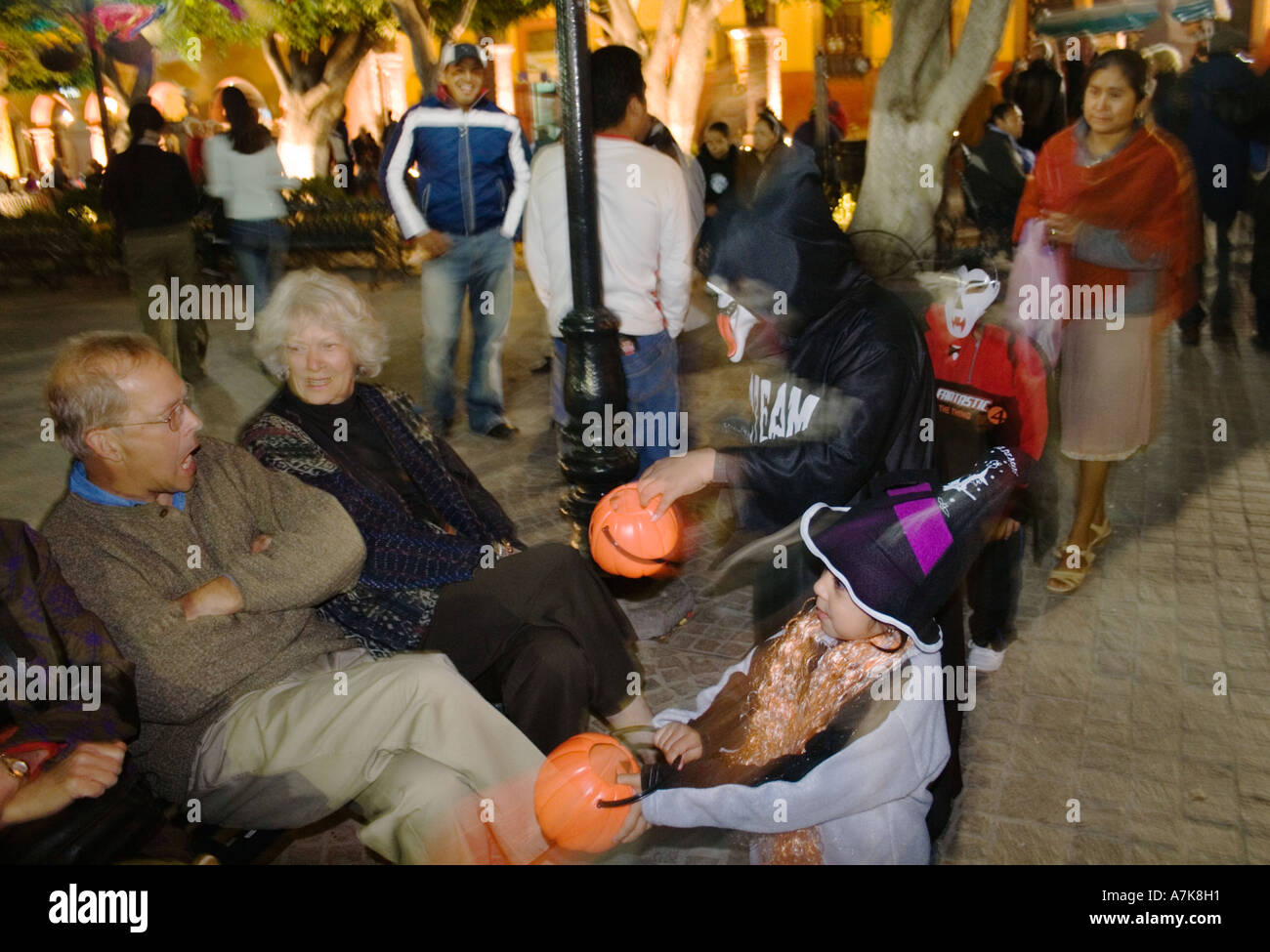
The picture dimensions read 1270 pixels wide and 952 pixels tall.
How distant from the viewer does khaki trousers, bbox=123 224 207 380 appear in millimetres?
7891

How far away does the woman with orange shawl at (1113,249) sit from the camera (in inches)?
169

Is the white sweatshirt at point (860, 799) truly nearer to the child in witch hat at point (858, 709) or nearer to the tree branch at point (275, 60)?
the child in witch hat at point (858, 709)

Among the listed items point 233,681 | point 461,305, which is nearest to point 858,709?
point 233,681

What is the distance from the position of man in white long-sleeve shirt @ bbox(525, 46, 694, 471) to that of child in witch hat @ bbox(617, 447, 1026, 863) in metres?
2.01

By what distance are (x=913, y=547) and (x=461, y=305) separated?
492cm

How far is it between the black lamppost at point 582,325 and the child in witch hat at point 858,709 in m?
1.60

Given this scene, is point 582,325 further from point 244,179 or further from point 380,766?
point 244,179

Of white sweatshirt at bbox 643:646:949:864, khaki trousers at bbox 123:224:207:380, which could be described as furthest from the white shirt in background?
khaki trousers at bbox 123:224:207:380

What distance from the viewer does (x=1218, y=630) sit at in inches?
173

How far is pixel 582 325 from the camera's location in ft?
13.4

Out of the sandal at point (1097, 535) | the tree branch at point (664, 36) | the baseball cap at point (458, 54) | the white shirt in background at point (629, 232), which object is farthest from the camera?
the tree branch at point (664, 36)

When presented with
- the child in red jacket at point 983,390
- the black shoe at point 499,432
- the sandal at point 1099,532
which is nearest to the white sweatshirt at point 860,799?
the child in red jacket at point 983,390

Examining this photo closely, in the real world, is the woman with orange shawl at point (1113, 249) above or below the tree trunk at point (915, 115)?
below
